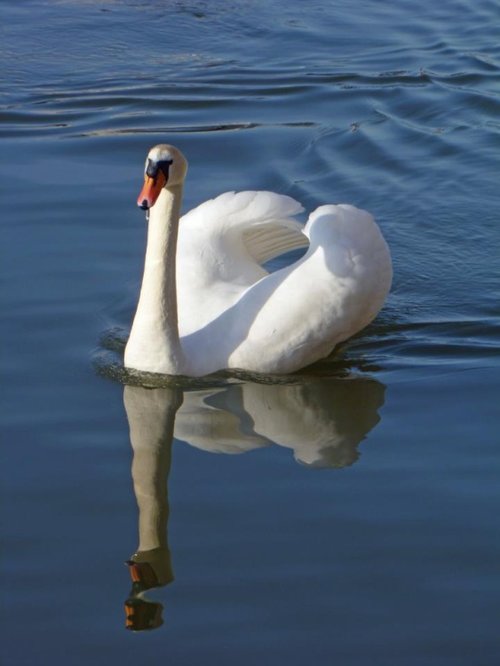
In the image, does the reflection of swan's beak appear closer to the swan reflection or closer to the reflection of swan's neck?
the reflection of swan's neck

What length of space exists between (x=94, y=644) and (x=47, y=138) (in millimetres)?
7303

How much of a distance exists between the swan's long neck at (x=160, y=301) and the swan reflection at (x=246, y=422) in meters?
0.17

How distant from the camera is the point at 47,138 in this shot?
480 inches

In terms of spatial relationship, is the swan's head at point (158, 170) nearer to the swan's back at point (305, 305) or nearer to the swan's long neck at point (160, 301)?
the swan's long neck at point (160, 301)

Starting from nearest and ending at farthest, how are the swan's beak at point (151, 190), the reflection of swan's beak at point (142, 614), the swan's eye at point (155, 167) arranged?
the reflection of swan's beak at point (142, 614), the swan's beak at point (151, 190), the swan's eye at point (155, 167)

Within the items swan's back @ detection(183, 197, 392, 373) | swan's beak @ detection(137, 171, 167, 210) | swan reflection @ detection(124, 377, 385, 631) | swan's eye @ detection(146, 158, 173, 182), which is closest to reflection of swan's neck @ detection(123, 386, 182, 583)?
swan reflection @ detection(124, 377, 385, 631)

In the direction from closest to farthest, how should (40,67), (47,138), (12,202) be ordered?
1. (12,202)
2. (47,138)
3. (40,67)

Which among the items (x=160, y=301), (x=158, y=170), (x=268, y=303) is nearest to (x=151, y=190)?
(x=158, y=170)

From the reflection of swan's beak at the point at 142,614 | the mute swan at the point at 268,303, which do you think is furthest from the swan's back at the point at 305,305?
the reflection of swan's beak at the point at 142,614

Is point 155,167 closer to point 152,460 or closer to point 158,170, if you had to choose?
point 158,170

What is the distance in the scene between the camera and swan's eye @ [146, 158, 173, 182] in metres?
7.40

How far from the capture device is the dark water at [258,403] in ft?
18.8

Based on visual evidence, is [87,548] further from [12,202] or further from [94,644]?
[12,202]

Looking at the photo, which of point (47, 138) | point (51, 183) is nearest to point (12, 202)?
point (51, 183)
